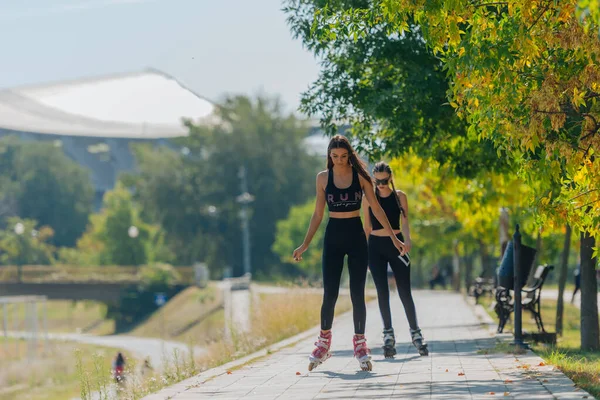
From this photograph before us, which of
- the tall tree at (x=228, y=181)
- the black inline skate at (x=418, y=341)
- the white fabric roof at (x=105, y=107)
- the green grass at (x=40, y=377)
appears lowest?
the green grass at (x=40, y=377)

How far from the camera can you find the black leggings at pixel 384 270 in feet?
36.8

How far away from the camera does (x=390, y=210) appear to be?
1116 cm

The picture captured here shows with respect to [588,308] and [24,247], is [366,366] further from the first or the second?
[24,247]

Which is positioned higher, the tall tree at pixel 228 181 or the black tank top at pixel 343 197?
the tall tree at pixel 228 181

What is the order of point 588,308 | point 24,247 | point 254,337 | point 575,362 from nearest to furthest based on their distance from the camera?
point 575,362 < point 588,308 < point 254,337 < point 24,247

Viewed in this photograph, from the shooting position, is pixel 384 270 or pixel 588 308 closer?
pixel 384 270

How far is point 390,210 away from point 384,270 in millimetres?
597

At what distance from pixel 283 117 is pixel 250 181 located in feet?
22.0

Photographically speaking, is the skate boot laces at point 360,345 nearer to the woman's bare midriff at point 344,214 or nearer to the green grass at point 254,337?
the woman's bare midriff at point 344,214

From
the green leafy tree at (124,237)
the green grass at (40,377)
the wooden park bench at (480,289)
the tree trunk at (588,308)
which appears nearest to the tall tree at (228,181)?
the green leafy tree at (124,237)

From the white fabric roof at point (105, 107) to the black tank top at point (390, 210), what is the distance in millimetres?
124384

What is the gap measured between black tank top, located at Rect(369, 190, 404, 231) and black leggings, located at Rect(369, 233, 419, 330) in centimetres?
13

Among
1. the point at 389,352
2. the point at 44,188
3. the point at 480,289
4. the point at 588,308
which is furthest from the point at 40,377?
the point at 44,188

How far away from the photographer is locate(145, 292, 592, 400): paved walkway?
8281mm
